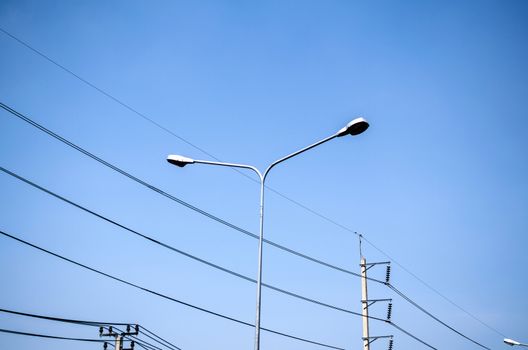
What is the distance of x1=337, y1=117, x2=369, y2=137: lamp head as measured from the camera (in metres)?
10.3

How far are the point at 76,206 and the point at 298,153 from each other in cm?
736


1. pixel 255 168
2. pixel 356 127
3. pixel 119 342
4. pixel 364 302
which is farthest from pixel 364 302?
pixel 119 342

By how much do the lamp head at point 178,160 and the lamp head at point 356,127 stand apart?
503cm

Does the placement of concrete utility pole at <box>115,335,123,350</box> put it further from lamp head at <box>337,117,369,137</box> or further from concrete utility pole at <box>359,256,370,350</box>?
lamp head at <box>337,117,369,137</box>

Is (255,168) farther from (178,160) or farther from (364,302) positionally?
(364,302)

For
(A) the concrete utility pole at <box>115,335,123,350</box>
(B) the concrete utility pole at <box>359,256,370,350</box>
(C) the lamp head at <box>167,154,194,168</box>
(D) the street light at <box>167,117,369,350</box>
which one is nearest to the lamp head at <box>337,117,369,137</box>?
(D) the street light at <box>167,117,369,350</box>

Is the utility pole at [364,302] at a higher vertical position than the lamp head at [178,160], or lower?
lower

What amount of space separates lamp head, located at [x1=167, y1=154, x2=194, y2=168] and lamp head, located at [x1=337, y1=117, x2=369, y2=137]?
5.03 m

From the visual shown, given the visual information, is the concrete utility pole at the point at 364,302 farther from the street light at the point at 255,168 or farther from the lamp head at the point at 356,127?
the lamp head at the point at 356,127

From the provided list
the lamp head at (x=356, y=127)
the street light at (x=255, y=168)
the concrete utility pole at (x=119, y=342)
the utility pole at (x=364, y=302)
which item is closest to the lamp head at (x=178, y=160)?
the street light at (x=255, y=168)

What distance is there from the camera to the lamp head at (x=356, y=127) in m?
10.3

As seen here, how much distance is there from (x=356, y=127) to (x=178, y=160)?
565 centimetres

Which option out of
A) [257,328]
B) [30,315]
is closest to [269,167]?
[257,328]

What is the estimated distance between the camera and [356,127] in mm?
10477
